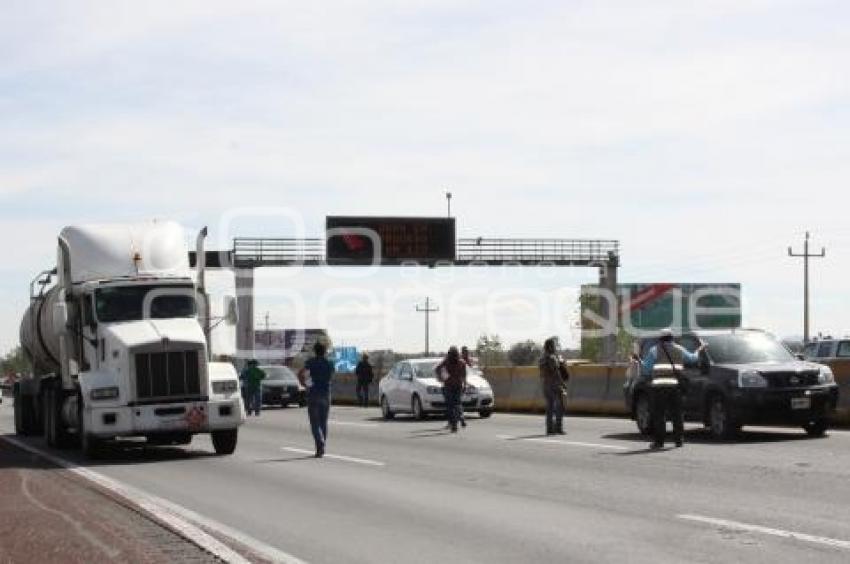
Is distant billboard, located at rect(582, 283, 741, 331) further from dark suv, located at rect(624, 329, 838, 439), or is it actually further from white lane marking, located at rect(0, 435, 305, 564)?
white lane marking, located at rect(0, 435, 305, 564)

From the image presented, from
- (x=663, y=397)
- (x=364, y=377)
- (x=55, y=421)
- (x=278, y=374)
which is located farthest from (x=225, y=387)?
(x=278, y=374)

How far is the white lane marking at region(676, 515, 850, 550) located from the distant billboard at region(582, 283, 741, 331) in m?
85.0

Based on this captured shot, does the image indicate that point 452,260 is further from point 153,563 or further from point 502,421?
point 153,563

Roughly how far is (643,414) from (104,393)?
8.70 metres

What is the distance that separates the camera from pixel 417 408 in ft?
106

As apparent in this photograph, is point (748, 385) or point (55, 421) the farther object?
point (55, 421)

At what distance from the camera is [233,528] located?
12.1m

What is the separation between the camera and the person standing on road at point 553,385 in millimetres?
24062

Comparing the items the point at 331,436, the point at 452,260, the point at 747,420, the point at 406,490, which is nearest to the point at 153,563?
the point at 406,490

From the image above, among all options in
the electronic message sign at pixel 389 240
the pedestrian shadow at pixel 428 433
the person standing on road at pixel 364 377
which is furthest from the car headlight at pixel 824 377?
the electronic message sign at pixel 389 240

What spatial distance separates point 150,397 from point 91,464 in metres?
1.33

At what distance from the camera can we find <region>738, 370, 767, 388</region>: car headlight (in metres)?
20.8

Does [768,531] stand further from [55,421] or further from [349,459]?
[55,421]

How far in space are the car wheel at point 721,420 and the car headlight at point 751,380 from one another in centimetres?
47
